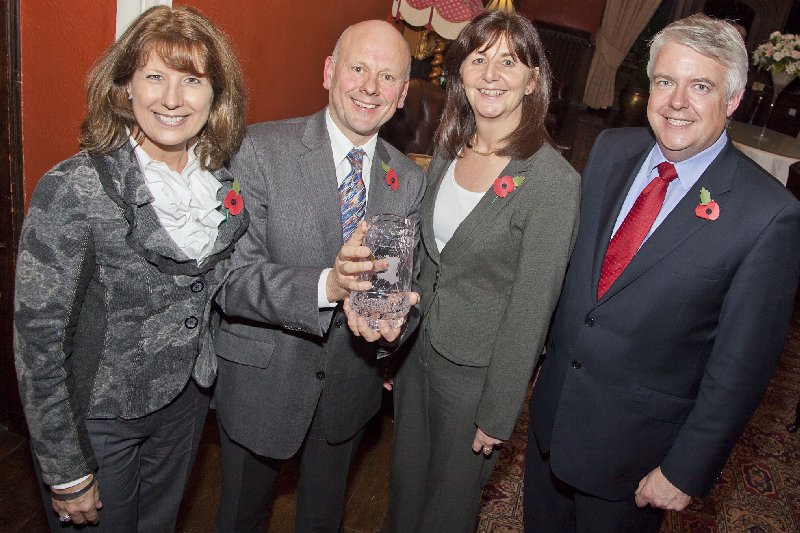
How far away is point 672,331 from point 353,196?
0.97m

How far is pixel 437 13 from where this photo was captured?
17.1 ft

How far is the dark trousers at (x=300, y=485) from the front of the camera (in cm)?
191

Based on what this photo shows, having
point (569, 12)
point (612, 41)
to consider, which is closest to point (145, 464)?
point (569, 12)

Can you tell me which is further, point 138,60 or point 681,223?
point 681,223

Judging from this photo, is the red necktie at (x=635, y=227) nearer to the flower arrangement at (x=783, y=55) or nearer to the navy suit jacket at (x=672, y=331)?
the navy suit jacket at (x=672, y=331)

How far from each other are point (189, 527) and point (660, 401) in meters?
1.83

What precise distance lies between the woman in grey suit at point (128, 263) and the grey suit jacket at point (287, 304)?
3.3 inches

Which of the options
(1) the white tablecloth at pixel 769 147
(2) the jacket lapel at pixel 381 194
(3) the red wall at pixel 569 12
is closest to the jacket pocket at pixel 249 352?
(2) the jacket lapel at pixel 381 194

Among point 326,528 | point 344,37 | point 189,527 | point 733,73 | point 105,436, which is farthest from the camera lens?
point 189,527

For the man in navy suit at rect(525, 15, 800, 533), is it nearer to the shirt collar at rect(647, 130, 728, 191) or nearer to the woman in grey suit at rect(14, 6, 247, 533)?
the shirt collar at rect(647, 130, 728, 191)

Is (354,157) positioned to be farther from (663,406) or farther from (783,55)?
(783,55)

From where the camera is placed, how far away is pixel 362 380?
1.93m

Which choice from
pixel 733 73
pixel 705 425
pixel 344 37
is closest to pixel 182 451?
pixel 344 37

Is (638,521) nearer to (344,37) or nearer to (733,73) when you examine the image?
(733,73)
